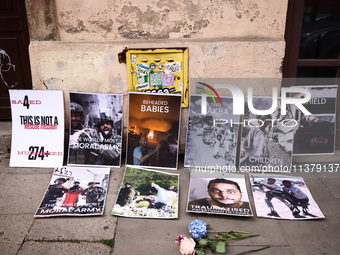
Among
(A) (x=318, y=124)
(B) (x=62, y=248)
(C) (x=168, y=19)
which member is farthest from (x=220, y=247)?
(C) (x=168, y=19)

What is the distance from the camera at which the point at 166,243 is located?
79.9 inches

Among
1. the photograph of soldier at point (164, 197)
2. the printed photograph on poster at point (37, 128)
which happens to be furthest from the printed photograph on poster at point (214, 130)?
the printed photograph on poster at point (37, 128)

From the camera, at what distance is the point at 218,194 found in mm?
2443

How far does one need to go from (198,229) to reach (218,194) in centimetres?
49

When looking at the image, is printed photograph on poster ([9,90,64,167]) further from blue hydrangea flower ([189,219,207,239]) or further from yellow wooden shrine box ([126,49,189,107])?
blue hydrangea flower ([189,219,207,239])

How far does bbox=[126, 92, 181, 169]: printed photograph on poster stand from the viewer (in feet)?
9.36

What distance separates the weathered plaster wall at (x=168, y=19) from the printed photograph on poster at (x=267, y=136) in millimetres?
645

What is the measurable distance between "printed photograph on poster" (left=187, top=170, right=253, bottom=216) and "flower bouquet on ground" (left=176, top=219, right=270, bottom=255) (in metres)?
0.19

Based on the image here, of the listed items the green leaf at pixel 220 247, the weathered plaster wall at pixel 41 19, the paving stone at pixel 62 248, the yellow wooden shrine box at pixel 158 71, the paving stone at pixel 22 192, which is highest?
the weathered plaster wall at pixel 41 19

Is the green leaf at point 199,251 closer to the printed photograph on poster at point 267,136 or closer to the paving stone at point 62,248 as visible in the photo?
the paving stone at point 62,248

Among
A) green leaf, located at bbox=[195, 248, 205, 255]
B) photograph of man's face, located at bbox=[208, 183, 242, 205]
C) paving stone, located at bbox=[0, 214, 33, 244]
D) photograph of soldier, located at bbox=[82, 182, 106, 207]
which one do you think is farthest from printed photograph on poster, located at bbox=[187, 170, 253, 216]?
paving stone, located at bbox=[0, 214, 33, 244]

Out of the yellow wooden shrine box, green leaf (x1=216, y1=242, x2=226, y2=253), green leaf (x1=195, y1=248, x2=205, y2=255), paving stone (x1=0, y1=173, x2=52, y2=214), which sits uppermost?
the yellow wooden shrine box

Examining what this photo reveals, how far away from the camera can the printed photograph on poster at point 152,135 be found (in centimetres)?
285

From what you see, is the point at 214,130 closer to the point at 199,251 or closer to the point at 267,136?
the point at 267,136
